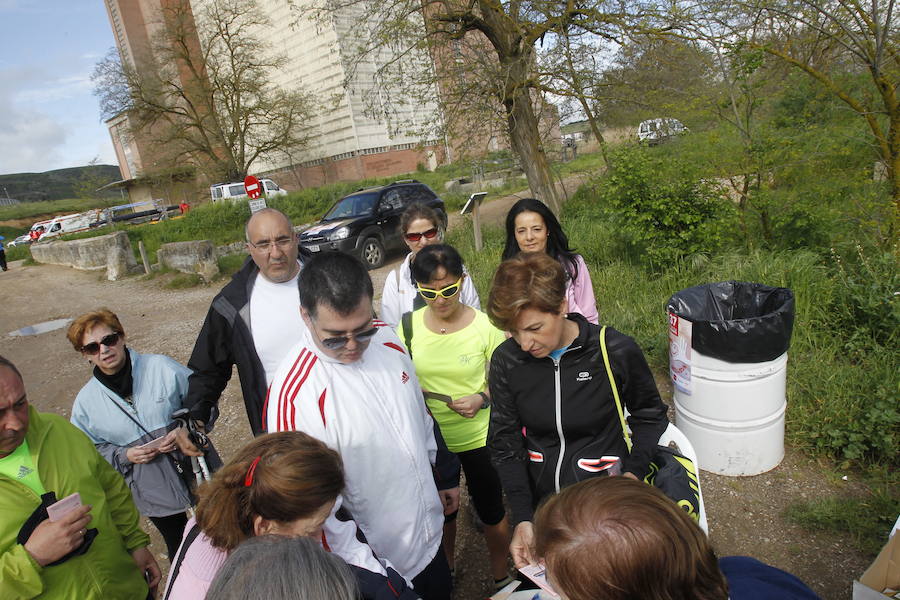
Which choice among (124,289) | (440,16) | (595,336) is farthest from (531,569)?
(124,289)

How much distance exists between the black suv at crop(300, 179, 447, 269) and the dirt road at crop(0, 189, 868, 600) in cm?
60

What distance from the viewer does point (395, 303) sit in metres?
3.05

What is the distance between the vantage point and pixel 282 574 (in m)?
0.95

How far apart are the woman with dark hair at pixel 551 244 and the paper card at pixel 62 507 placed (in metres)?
2.49

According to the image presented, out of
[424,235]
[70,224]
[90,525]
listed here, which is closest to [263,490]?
[90,525]

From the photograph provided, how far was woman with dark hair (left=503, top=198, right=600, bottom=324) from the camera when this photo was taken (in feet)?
9.82

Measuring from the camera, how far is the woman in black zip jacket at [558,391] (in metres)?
1.69

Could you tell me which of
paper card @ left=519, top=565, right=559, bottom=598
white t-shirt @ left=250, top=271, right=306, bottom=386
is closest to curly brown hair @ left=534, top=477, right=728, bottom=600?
paper card @ left=519, top=565, right=559, bottom=598

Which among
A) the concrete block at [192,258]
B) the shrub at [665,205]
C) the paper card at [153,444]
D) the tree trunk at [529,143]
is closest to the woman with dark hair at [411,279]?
the paper card at [153,444]

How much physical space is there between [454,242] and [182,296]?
20.5 feet

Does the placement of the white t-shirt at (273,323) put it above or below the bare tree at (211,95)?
below

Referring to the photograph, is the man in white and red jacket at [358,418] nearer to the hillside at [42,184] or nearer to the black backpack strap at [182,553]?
the black backpack strap at [182,553]

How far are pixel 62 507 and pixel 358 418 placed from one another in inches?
41.7

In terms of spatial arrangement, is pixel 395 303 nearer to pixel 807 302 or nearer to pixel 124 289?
pixel 807 302
